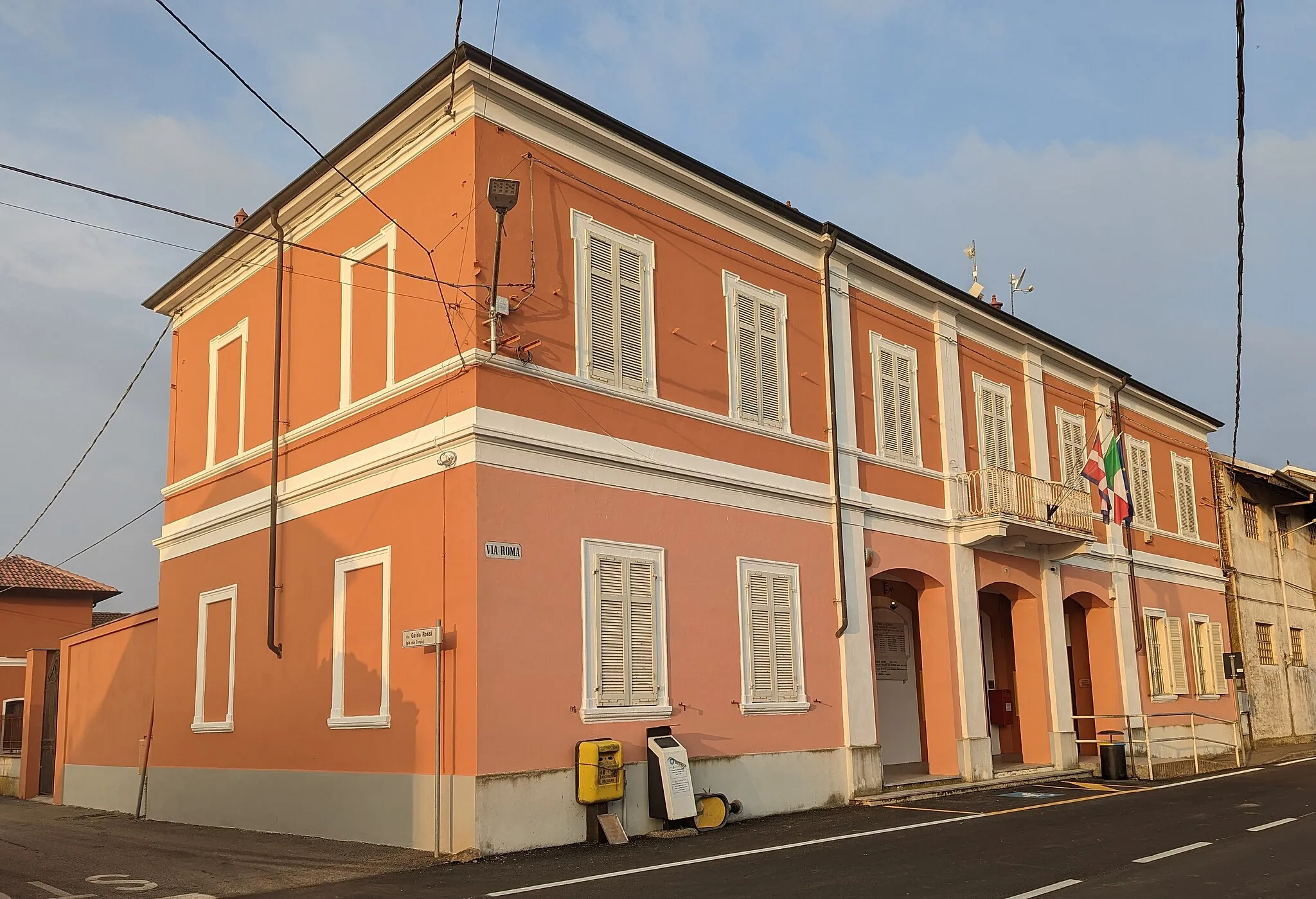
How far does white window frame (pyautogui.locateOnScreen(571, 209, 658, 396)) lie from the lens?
1434 cm

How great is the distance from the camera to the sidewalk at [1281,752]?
1033 inches

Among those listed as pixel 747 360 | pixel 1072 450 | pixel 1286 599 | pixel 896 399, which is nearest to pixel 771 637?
pixel 747 360

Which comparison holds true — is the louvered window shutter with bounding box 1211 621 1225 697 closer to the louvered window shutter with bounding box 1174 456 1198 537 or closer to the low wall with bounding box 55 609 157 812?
the louvered window shutter with bounding box 1174 456 1198 537

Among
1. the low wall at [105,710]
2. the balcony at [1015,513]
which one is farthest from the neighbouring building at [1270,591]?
the low wall at [105,710]

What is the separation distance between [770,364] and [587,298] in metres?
3.67

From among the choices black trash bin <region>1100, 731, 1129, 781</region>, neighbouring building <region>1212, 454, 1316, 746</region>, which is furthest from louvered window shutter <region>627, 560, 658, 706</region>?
neighbouring building <region>1212, 454, 1316, 746</region>

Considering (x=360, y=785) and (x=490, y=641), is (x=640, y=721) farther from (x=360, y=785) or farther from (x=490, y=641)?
(x=360, y=785)

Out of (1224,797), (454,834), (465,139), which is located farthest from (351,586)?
(1224,797)

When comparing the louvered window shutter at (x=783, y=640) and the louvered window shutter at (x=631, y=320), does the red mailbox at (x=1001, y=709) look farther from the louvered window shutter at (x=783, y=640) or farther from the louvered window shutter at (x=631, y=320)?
the louvered window shutter at (x=631, y=320)

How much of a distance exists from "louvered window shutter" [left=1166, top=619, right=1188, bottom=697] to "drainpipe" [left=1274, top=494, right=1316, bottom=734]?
7478 mm

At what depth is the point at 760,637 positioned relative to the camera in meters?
16.0

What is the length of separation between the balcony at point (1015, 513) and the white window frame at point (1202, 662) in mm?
7566

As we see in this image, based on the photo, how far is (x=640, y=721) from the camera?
45.7 feet

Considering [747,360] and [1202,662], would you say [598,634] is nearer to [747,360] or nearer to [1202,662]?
[747,360]
